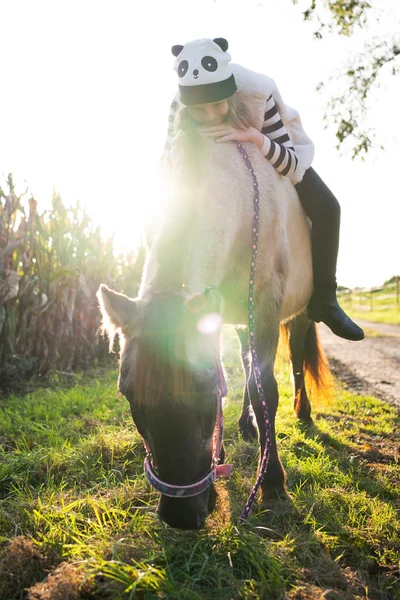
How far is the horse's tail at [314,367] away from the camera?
487 centimetres

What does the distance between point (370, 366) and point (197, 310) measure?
6763mm

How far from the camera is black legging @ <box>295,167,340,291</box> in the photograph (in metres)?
3.70

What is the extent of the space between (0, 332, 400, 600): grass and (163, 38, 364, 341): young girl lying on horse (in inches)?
56.8

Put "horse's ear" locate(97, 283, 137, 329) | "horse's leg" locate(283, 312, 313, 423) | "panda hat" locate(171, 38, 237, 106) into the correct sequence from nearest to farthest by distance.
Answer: "horse's ear" locate(97, 283, 137, 329) → "panda hat" locate(171, 38, 237, 106) → "horse's leg" locate(283, 312, 313, 423)

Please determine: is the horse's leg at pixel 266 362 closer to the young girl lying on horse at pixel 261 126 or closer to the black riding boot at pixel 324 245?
the young girl lying on horse at pixel 261 126

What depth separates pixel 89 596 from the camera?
1.71 metres

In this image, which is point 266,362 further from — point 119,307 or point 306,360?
point 306,360

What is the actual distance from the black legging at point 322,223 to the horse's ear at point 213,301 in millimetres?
1989

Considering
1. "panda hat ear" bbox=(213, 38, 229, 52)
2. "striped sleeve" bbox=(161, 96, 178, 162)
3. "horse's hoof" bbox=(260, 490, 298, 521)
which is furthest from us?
"striped sleeve" bbox=(161, 96, 178, 162)

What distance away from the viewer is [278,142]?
10.6 ft

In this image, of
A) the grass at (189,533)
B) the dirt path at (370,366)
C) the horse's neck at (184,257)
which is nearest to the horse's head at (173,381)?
the horse's neck at (184,257)

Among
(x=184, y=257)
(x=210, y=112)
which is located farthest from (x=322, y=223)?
(x=184, y=257)

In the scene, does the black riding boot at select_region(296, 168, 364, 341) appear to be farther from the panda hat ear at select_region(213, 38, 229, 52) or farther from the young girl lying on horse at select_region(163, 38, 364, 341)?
the panda hat ear at select_region(213, 38, 229, 52)

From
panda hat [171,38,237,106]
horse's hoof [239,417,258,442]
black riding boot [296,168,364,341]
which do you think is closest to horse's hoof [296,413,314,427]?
horse's hoof [239,417,258,442]
